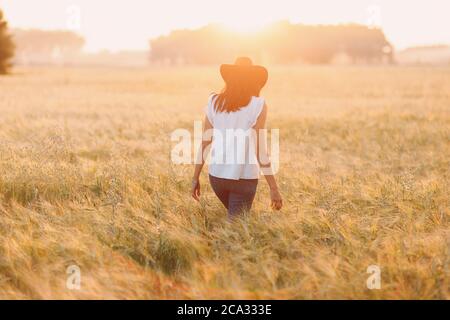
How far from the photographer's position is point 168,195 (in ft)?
18.4

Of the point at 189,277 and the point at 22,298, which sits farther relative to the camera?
the point at 189,277

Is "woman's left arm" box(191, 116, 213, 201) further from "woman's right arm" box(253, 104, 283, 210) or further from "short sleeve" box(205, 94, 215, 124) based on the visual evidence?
"woman's right arm" box(253, 104, 283, 210)

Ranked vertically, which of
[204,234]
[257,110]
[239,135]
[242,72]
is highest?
[242,72]

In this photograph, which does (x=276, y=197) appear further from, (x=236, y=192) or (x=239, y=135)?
(x=239, y=135)

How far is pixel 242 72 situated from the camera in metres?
4.15

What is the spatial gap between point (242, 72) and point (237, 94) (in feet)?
0.58

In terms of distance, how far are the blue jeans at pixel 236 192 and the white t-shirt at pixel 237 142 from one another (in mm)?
52

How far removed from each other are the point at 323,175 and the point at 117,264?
13.8 ft

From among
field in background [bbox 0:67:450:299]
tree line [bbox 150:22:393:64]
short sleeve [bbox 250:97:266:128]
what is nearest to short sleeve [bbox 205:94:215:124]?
short sleeve [bbox 250:97:266:128]

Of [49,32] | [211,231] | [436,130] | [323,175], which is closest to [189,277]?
[211,231]

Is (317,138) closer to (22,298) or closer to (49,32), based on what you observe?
(22,298)

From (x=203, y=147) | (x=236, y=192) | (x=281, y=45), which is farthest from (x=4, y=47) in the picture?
(x=281, y=45)

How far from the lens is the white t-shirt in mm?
4250

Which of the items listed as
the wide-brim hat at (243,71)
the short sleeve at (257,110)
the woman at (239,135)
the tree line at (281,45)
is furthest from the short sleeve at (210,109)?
the tree line at (281,45)
